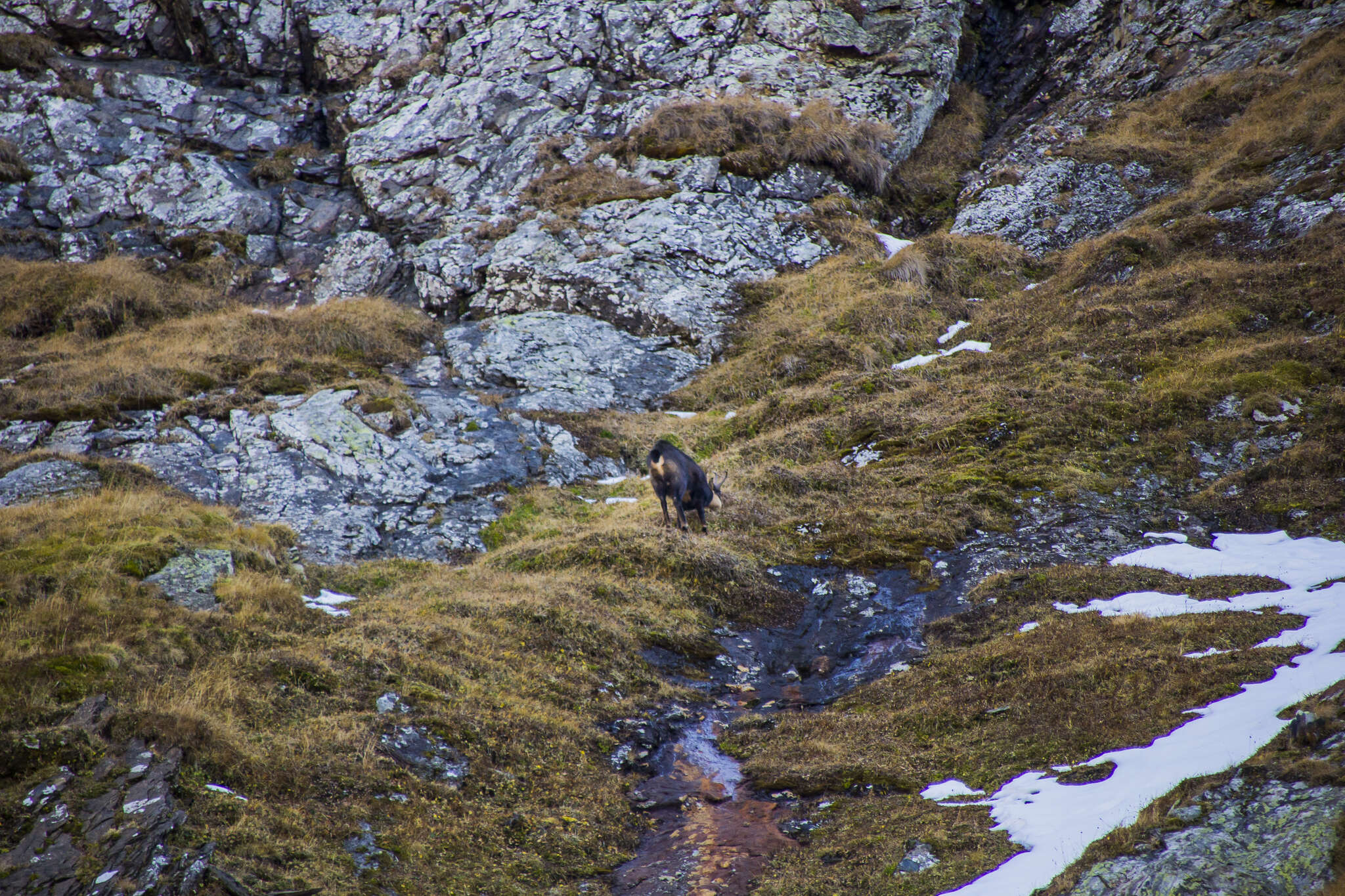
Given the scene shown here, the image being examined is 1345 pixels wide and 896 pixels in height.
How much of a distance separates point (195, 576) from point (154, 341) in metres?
18.2

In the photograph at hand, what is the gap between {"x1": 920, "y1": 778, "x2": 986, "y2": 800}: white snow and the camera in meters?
7.60

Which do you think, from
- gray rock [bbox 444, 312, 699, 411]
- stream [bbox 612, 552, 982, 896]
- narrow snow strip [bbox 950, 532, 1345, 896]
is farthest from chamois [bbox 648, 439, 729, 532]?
narrow snow strip [bbox 950, 532, 1345, 896]

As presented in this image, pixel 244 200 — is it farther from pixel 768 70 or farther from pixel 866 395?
pixel 866 395

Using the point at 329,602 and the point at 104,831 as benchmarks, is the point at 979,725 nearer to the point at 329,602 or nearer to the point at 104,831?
the point at 104,831

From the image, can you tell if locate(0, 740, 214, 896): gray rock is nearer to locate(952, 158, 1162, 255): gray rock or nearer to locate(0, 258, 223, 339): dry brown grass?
locate(0, 258, 223, 339): dry brown grass

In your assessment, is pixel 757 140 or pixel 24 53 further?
pixel 24 53

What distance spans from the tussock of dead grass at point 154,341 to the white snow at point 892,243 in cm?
1916

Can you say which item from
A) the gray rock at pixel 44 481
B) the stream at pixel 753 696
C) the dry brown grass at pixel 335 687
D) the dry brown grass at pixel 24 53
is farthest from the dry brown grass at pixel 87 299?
the stream at pixel 753 696

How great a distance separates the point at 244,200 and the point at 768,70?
25.9 meters

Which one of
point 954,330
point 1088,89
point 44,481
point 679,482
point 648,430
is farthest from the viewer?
point 1088,89

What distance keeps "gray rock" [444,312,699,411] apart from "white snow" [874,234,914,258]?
1045cm

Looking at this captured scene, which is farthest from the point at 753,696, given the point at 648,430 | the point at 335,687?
the point at 648,430

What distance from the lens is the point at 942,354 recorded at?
24938 millimetres

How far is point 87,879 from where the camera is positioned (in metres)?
Answer: 5.05
